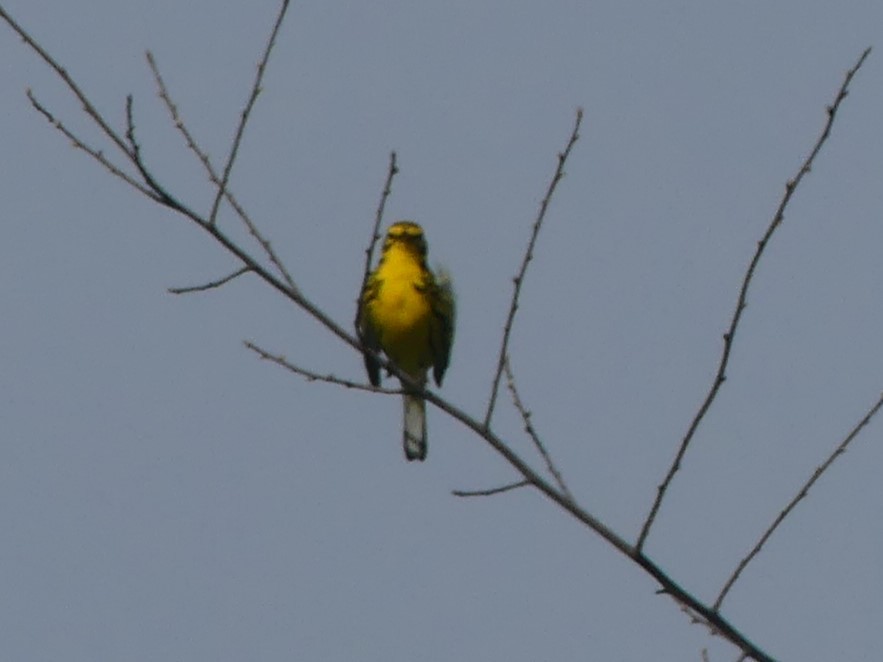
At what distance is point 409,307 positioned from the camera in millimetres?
8000

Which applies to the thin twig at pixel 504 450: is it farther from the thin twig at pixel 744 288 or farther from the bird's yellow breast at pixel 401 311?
the bird's yellow breast at pixel 401 311

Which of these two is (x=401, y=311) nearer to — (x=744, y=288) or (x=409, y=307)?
(x=409, y=307)

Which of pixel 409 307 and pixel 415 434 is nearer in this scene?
pixel 409 307

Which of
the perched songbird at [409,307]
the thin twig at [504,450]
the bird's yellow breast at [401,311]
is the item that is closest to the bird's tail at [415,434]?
the perched songbird at [409,307]

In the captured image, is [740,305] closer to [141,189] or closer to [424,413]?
[141,189]

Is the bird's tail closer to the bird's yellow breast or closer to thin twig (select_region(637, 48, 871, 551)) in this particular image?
the bird's yellow breast

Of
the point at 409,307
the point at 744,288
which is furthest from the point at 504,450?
the point at 409,307

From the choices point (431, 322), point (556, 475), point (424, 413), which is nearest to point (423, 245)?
point (431, 322)

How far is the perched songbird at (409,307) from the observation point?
8000mm

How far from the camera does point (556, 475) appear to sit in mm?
3787

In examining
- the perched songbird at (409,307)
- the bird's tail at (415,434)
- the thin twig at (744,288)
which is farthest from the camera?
the bird's tail at (415,434)

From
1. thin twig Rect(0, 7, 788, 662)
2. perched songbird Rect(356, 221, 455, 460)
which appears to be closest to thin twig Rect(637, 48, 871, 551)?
thin twig Rect(0, 7, 788, 662)

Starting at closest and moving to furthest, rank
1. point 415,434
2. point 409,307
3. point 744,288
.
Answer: point 744,288 < point 409,307 < point 415,434

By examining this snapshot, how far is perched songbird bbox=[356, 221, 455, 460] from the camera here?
8.00m
